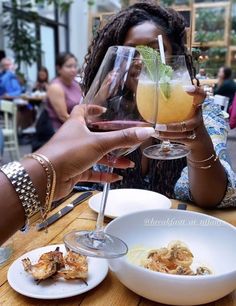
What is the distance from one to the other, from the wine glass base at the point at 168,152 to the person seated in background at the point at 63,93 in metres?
2.39

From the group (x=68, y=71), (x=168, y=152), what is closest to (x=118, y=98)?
(x=168, y=152)

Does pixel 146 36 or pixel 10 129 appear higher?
pixel 146 36

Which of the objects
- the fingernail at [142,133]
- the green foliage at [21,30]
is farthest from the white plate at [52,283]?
the green foliage at [21,30]

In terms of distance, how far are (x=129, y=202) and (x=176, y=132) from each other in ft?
0.79

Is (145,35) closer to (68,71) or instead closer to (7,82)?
(68,71)

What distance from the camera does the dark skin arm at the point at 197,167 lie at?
0.90m

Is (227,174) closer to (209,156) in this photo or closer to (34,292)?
(209,156)

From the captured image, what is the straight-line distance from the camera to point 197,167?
3.32 ft

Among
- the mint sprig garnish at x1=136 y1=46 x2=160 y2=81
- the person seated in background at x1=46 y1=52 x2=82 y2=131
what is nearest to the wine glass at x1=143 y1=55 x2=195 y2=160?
the mint sprig garnish at x1=136 y1=46 x2=160 y2=81

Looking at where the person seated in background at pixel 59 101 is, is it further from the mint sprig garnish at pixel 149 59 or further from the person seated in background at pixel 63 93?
the mint sprig garnish at pixel 149 59

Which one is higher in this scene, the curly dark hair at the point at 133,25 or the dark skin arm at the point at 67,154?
the curly dark hair at the point at 133,25

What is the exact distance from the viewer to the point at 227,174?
1.04 metres

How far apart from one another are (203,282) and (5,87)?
229 inches

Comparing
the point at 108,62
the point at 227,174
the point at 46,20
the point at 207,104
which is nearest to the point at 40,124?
the point at 207,104
